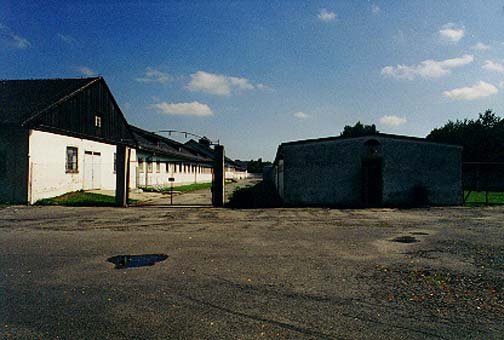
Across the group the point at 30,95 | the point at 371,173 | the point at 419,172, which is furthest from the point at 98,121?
the point at 419,172

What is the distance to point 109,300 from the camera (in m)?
4.33

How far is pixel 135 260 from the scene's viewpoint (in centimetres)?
645

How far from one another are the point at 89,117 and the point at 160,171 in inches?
389

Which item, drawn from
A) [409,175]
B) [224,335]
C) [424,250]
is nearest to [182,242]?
[224,335]

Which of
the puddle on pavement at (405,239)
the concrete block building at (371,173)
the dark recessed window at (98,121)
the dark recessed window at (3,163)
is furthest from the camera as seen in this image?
the dark recessed window at (98,121)

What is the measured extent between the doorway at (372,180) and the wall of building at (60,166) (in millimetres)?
16757

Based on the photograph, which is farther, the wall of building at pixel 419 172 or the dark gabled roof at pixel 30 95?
the wall of building at pixel 419 172

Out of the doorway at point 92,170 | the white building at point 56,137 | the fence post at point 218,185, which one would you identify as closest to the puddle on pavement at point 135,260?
the fence post at point 218,185

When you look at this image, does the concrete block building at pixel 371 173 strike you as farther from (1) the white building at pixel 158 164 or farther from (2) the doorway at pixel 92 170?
(2) the doorway at pixel 92 170

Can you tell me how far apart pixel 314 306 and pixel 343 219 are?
28.9 ft

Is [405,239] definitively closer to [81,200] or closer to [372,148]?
[372,148]

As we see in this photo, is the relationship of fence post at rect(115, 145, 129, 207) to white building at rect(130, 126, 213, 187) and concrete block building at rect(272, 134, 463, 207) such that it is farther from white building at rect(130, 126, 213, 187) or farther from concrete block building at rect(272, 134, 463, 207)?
concrete block building at rect(272, 134, 463, 207)

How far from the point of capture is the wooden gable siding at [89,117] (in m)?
18.5

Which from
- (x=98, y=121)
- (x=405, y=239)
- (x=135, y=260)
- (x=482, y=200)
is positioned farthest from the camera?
(x=98, y=121)
